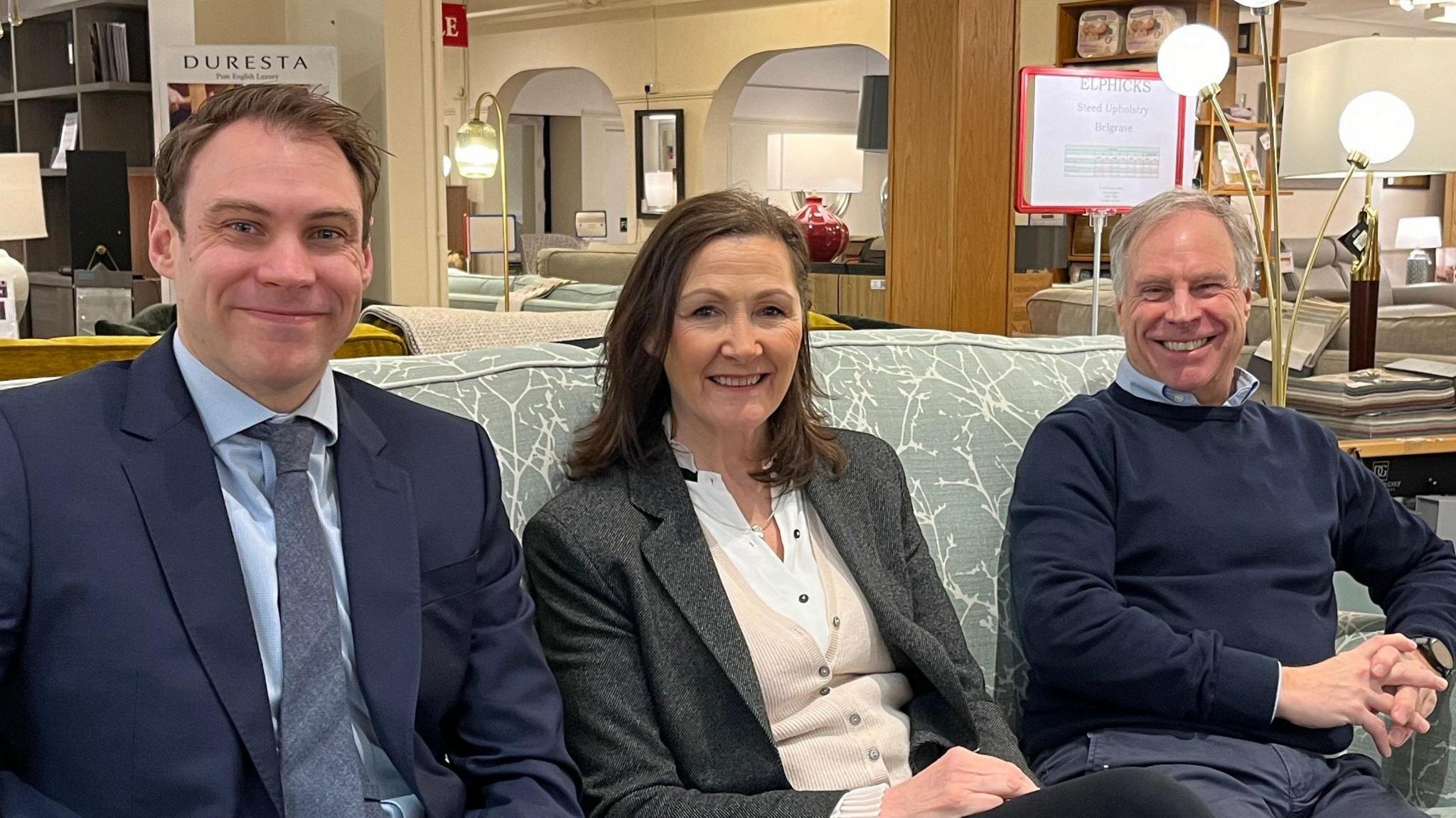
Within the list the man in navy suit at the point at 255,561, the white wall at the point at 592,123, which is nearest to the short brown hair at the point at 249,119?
the man in navy suit at the point at 255,561

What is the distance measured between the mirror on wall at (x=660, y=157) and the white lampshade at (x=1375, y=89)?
378 inches

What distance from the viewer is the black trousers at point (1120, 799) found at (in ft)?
4.53

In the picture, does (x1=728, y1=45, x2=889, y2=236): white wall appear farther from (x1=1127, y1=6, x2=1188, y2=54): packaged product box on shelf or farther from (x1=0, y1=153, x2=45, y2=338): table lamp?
(x1=0, y1=153, x2=45, y2=338): table lamp

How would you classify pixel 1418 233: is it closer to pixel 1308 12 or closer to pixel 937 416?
pixel 1308 12

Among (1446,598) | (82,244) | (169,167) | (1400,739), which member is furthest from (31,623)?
(82,244)

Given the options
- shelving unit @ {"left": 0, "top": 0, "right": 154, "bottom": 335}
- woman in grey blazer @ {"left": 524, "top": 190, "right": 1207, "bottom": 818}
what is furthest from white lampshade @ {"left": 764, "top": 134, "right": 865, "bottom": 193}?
woman in grey blazer @ {"left": 524, "top": 190, "right": 1207, "bottom": 818}

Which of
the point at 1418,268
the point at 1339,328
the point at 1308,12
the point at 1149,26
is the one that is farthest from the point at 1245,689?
the point at 1418,268

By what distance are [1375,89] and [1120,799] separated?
82.0 inches

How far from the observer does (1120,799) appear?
4.58ft

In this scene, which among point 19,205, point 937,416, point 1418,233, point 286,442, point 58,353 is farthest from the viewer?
point 1418,233

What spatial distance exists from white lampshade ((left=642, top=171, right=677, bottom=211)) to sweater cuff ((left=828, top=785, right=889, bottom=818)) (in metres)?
11.0

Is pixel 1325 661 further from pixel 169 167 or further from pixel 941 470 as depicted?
pixel 169 167

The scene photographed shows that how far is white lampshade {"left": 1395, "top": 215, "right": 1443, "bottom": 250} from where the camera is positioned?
1405 cm

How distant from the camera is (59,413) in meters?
1.28
